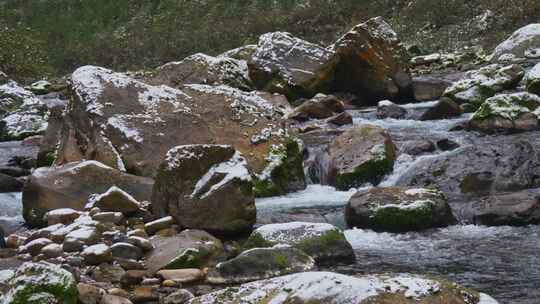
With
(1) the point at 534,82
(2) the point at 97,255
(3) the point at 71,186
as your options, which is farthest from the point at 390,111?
(2) the point at 97,255

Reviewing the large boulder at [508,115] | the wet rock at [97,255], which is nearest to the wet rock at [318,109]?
the large boulder at [508,115]

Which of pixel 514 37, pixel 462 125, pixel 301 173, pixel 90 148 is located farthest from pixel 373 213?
pixel 514 37

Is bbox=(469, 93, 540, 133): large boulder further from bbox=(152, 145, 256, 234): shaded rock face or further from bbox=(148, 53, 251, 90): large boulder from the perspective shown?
bbox=(148, 53, 251, 90): large boulder

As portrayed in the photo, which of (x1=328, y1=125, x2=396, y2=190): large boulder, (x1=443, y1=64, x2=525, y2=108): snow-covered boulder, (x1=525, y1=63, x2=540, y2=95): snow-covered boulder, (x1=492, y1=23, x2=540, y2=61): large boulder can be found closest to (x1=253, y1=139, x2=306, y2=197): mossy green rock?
(x1=328, y1=125, x2=396, y2=190): large boulder

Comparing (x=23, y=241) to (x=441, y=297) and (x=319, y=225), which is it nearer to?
(x=319, y=225)

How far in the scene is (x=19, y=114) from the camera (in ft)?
68.2

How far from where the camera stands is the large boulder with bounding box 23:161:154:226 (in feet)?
35.2

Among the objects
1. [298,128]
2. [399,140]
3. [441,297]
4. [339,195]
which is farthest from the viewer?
[298,128]

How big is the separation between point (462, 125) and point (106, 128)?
24.6ft

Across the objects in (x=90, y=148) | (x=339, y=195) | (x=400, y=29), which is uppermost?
(x=400, y=29)

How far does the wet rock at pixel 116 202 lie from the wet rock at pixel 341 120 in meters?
8.48

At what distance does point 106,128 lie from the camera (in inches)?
496

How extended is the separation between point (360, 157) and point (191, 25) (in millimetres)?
47148

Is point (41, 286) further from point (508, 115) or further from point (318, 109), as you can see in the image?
point (318, 109)
